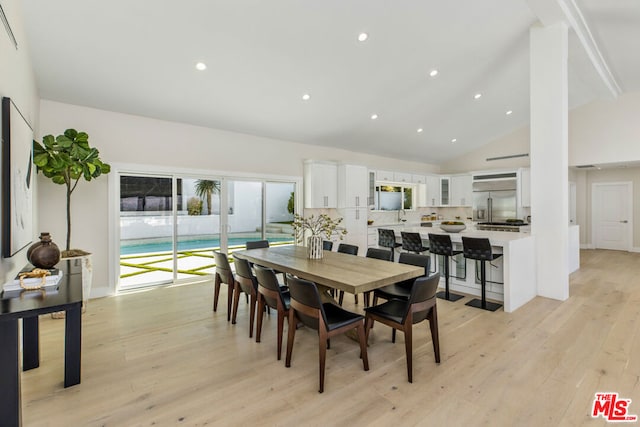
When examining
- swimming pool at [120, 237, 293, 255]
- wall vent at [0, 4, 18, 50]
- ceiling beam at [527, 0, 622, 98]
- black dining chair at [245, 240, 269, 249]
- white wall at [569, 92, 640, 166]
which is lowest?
swimming pool at [120, 237, 293, 255]

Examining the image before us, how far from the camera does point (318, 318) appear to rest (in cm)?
231

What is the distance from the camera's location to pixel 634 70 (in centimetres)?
594

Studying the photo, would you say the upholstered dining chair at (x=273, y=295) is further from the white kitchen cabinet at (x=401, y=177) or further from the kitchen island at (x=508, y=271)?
the white kitchen cabinet at (x=401, y=177)

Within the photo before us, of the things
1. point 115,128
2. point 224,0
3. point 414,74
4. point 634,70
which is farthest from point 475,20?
point 115,128

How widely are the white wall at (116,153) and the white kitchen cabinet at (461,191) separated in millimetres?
6118

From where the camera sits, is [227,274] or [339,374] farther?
[227,274]

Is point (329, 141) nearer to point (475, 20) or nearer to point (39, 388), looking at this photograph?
point (475, 20)

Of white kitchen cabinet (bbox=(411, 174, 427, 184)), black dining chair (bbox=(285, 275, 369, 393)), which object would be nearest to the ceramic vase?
black dining chair (bbox=(285, 275, 369, 393))

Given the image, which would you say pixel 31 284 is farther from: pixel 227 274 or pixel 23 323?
pixel 227 274

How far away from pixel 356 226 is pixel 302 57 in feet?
13.7

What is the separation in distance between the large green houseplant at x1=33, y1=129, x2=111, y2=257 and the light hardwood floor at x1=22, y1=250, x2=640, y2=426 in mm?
1730

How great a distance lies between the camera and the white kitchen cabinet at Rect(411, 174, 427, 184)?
29.1ft

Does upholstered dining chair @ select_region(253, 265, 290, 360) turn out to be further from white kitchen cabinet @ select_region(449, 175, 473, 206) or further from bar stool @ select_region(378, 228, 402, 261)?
white kitchen cabinet @ select_region(449, 175, 473, 206)

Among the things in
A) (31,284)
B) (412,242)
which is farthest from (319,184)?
(31,284)
